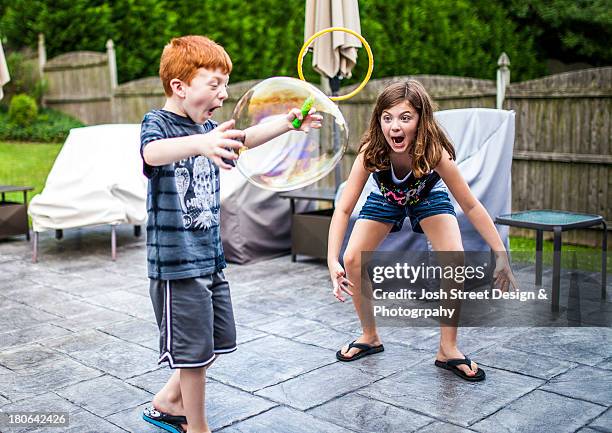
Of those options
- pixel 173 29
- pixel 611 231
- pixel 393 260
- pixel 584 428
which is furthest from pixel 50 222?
pixel 173 29

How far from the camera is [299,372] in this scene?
143 inches

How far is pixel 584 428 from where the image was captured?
2924 millimetres

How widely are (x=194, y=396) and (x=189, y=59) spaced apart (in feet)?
4.03

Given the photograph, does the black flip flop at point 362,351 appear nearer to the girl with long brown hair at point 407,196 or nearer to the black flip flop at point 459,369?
the girl with long brown hair at point 407,196

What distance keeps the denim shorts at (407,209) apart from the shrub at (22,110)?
38.0 ft

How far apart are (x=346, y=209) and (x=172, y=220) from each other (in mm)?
1126

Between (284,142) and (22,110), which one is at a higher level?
(22,110)

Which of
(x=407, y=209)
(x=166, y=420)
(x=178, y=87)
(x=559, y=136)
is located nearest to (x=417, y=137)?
(x=407, y=209)

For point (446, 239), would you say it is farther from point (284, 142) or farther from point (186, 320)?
point (186, 320)

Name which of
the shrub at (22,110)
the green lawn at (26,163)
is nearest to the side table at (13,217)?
the green lawn at (26,163)

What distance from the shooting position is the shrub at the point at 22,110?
13750 mm

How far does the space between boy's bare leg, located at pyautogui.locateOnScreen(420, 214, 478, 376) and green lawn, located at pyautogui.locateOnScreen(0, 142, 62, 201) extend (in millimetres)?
7666

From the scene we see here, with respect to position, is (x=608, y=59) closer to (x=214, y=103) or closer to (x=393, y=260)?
(x=393, y=260)

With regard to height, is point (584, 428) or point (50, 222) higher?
point (50, 222)
